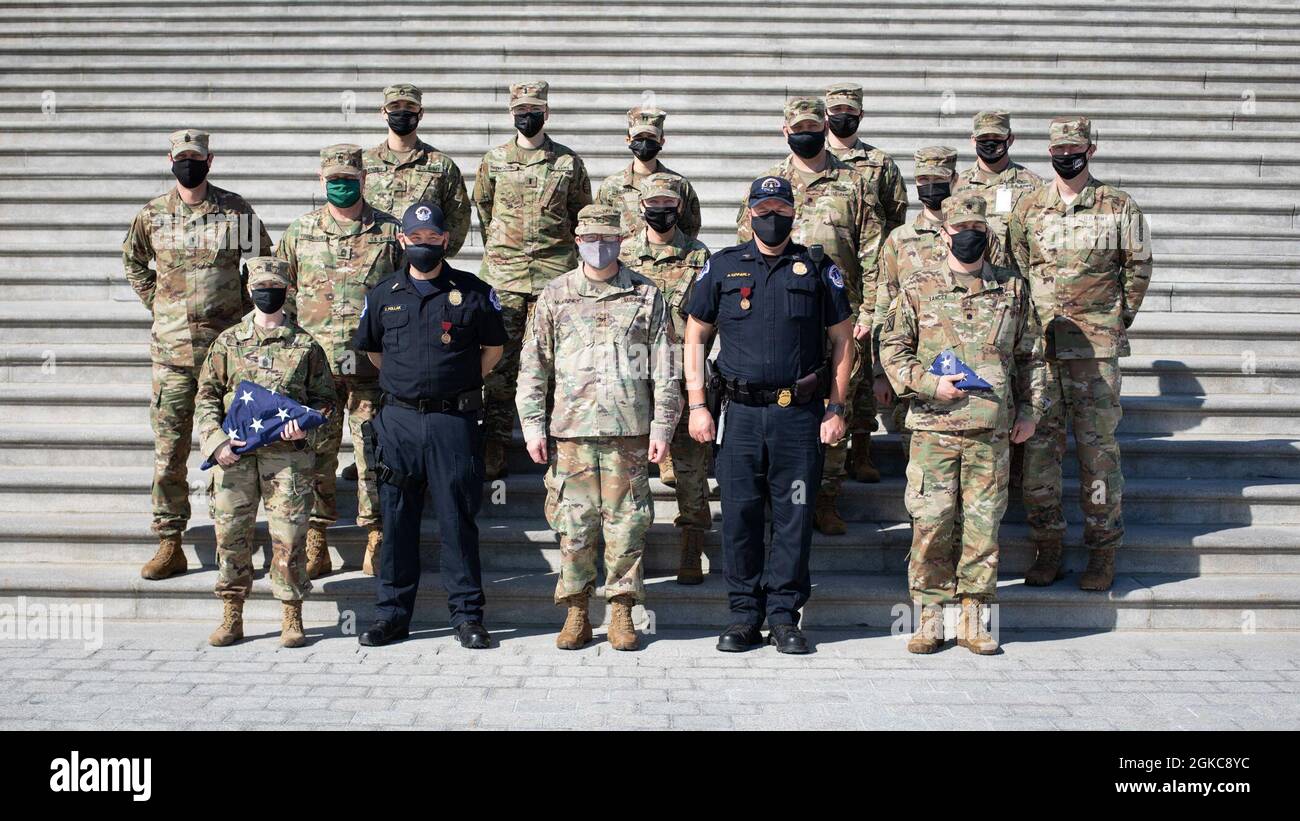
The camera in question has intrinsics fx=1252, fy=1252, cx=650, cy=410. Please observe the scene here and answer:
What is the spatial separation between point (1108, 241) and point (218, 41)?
8755 mm

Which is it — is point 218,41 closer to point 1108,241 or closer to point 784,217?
point 784,217

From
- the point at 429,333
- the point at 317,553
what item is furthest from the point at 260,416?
the point at 317,553

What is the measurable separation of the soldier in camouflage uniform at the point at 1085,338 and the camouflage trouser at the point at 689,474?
174 centimetres

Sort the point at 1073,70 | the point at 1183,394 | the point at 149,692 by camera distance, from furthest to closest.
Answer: the point at 1073,70
the point at 1183,394
the point at 149,692

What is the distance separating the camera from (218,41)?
1191 centimetres

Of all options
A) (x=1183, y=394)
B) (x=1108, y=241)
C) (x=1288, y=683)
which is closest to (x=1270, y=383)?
(x=1183, y=394)

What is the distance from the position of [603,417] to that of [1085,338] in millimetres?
2645

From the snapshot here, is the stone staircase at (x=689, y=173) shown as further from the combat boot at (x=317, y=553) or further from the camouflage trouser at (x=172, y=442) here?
the camouflage trouser at (x=172, y=442)

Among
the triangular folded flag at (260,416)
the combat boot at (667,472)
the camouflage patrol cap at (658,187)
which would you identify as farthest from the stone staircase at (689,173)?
the camouflage patrol cap at (658,187)

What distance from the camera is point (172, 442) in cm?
689

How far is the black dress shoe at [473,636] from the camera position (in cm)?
630

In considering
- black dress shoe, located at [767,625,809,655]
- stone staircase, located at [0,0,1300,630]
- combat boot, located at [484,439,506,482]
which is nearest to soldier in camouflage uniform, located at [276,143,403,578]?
stone staircase, located at [0,0,1300,630]

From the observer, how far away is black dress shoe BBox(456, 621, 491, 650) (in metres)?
6.30

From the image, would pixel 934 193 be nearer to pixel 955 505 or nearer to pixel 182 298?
pixel 955 505
